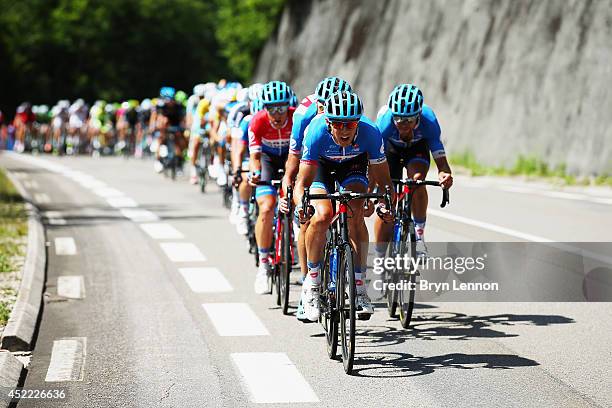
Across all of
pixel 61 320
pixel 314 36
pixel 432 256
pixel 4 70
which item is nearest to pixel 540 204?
pixel 432 256

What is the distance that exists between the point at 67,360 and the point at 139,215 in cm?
1107

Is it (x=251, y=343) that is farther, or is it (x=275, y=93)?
(x=275, y=93)

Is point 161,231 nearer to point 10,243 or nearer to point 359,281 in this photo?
point 10,243

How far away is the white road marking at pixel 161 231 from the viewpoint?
16.5m

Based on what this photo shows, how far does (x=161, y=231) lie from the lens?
56.3 feet

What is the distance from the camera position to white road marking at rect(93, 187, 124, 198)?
2391 centimetres

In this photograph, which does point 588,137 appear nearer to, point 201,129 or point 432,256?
point 201,129

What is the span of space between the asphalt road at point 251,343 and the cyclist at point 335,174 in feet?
1.59

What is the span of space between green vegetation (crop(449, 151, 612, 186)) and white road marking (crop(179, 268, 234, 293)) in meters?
12.3

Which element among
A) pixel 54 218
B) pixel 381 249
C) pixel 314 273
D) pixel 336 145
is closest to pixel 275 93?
pixel 381 249

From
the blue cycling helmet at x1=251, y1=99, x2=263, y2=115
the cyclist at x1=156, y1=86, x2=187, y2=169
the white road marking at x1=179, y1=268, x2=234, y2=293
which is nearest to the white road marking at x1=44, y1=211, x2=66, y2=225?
the white road marking at x1=179, y1=268, x2=234, y2=293

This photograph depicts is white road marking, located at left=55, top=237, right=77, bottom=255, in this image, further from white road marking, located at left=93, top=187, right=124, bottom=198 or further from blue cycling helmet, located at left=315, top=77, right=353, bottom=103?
white road marking, located at left=93, top=187, right=124, bottom=198

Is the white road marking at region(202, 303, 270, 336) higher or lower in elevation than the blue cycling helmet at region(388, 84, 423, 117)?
lower

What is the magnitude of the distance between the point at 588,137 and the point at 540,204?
692cm
